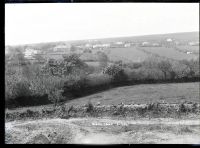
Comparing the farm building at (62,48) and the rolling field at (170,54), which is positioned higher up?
the farm building at (62,48)

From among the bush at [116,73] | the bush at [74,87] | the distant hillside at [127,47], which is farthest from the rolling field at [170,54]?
the bush at [74,87]

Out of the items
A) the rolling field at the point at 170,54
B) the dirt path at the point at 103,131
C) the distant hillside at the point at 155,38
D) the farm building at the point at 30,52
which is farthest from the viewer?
the rolling field at the point at 170,54

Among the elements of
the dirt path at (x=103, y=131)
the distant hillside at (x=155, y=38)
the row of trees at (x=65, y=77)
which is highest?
the distant hillside at (x=155, y=38)

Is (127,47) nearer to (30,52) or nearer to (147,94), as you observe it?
(147,94)

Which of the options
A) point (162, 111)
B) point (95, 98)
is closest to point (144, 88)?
point (162, 111)

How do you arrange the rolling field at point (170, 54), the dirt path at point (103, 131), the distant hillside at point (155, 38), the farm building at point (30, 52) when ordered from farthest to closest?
the rolling field at point (170, 54) → the farm building at point (30, 52) → the distant hillside at point (155, 38) → the dirt path at point (103, 131)

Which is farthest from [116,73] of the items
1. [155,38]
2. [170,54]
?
[170,54]

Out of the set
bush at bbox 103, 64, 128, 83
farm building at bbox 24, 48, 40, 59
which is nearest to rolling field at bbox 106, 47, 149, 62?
bush at bbox 103, 64, 128, 83

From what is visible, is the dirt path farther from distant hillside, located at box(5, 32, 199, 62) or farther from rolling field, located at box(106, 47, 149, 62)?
distant hillside, located at box(5, 32, 199, 62)

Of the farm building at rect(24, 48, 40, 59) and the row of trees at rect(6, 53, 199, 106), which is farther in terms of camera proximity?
the farm building at rect(24, 48, 40, 59)

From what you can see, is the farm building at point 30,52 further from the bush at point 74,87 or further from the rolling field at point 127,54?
the rolling field at point 127,54
